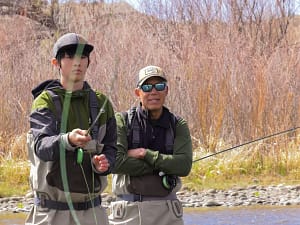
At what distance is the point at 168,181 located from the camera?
4.29 metres

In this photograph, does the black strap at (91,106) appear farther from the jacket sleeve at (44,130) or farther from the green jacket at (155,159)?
the green jacket at (155,159)

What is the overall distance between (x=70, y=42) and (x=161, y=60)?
754cm

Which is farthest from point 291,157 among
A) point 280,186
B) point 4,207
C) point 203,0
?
point 203,0

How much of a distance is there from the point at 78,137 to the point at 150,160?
0.95 meters

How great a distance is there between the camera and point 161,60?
1123cm

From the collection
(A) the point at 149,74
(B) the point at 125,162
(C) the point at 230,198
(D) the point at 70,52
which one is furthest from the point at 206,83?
(D) the point at 70,52

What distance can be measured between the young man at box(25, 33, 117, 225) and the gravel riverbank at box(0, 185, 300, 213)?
556 cm

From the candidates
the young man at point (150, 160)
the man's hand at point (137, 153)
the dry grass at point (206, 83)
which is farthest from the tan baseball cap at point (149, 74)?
the dry grass at point (206, 83)

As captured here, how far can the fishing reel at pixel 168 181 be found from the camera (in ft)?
14.0

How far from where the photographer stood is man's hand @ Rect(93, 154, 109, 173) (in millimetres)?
3512

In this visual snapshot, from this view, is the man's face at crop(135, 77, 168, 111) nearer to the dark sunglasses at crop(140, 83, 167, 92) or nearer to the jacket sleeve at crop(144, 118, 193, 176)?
the dark sunglasses at crop(140, 83, 167, 92)

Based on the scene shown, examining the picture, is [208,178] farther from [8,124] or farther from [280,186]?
[8,124]

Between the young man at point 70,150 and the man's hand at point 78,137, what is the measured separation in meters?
0.11

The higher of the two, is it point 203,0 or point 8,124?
point 203,0
